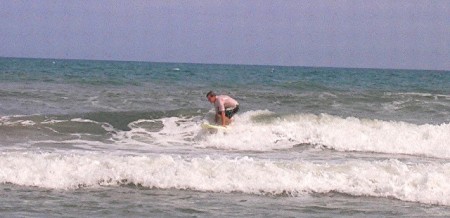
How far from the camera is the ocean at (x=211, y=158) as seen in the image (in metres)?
8.98

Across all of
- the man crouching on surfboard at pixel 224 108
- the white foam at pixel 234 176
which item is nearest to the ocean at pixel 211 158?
the white foam at pixel 234 176

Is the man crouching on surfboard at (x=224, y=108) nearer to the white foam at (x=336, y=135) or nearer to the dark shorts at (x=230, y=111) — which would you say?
the dark shorts at (x=230, y=111)

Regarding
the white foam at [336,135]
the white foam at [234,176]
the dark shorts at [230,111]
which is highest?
the dark shorts at [230,111]

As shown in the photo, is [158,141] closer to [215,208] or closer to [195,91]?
[215,208]

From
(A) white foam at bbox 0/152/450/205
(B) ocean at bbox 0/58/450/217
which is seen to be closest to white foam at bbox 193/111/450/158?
Result: (B) ocean at bbox 0/58/450/217

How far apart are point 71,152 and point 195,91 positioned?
15398 millimetres

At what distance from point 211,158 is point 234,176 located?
1760mm

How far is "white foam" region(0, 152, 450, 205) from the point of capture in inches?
390

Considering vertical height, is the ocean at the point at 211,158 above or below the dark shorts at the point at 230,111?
below

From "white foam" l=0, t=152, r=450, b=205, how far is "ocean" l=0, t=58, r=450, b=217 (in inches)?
0.7

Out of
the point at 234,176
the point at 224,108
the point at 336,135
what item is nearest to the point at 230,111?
the point at 224,108

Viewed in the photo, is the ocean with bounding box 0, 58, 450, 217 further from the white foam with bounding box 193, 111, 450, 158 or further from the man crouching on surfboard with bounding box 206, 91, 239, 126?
the man crouching on surfboard with bounding box 206, 91, 239, 126

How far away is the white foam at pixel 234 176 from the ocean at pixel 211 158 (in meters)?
0.02

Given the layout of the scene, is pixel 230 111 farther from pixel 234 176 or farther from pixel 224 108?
pixel 234 176
